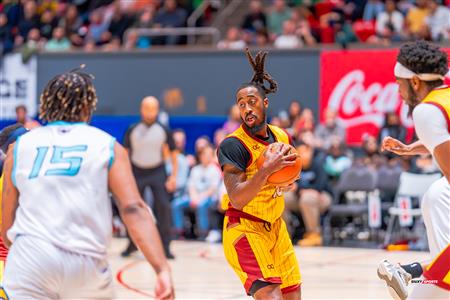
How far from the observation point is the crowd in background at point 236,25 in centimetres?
1709

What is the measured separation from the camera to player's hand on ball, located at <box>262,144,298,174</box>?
19.1ft

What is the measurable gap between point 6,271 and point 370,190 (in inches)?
425

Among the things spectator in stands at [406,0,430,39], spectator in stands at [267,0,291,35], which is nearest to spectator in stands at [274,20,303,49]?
spectator in stands at [267,0,291,35]

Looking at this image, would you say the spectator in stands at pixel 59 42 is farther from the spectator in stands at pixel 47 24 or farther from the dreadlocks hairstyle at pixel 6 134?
the dreadlocks hairstyle at pixel 6 134

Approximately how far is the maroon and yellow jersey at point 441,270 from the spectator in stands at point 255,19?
1387 cm

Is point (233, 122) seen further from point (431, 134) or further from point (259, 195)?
point (431, 134)

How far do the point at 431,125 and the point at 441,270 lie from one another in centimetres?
77

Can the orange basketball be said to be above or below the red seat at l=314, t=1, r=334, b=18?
below

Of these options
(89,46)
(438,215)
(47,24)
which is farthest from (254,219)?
(47,24)

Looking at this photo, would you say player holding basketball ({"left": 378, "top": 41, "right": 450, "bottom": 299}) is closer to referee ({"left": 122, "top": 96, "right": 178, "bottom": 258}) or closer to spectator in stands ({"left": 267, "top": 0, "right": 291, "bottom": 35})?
referee ({"left": 122, "top": 96, "right": 178, "bottom": 258})

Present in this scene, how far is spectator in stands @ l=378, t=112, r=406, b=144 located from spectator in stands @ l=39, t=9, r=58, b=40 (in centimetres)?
854

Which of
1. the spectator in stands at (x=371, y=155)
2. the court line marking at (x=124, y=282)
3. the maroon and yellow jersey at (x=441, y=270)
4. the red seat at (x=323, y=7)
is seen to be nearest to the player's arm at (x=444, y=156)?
Result: the maroon and yellow jersey at (x=441, y=270)

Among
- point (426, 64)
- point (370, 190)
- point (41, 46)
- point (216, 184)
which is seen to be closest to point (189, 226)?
point (216, 184)

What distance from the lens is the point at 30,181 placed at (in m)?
4.41
